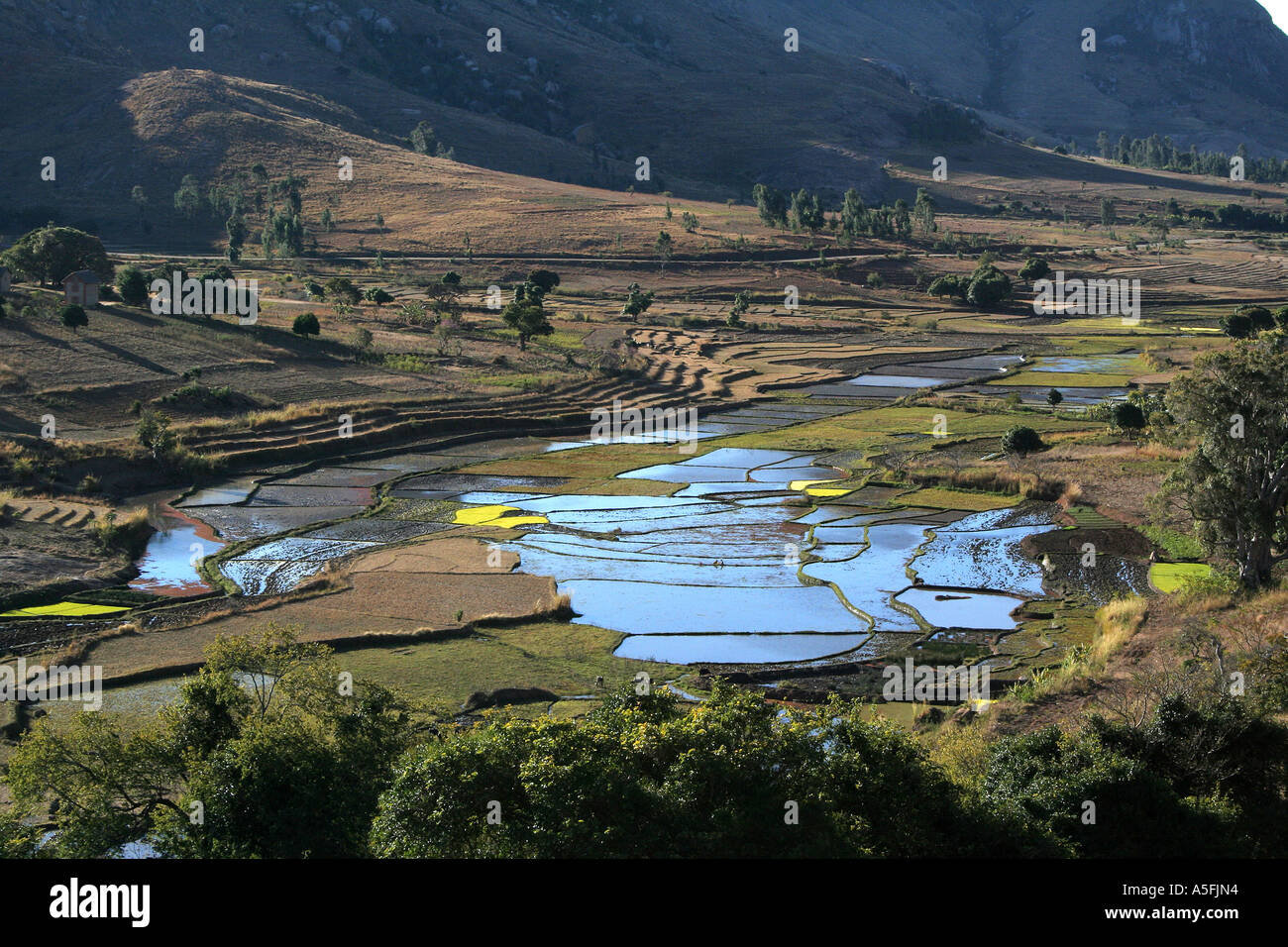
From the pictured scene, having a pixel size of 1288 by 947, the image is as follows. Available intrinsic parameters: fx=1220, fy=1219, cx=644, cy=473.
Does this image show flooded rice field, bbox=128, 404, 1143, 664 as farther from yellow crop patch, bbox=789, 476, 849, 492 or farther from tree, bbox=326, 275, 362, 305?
tree, bbox=326, 275, 362, 305

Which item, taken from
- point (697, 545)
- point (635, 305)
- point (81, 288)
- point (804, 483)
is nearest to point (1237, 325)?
point (635, 305)

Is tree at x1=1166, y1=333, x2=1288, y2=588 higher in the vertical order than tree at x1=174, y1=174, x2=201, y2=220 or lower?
lower

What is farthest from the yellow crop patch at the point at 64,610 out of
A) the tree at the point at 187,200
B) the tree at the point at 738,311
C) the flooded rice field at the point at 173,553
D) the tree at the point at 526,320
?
the tree at the point at 187,200

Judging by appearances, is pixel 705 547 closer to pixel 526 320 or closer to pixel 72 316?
pixel 526 320

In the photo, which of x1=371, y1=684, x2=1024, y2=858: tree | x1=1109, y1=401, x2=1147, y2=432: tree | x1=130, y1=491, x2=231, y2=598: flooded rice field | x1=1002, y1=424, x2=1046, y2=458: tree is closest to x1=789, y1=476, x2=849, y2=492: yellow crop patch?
x1=1002, y1=424, x2=1046, y2=458: tree

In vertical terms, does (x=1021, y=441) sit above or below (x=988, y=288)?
below
